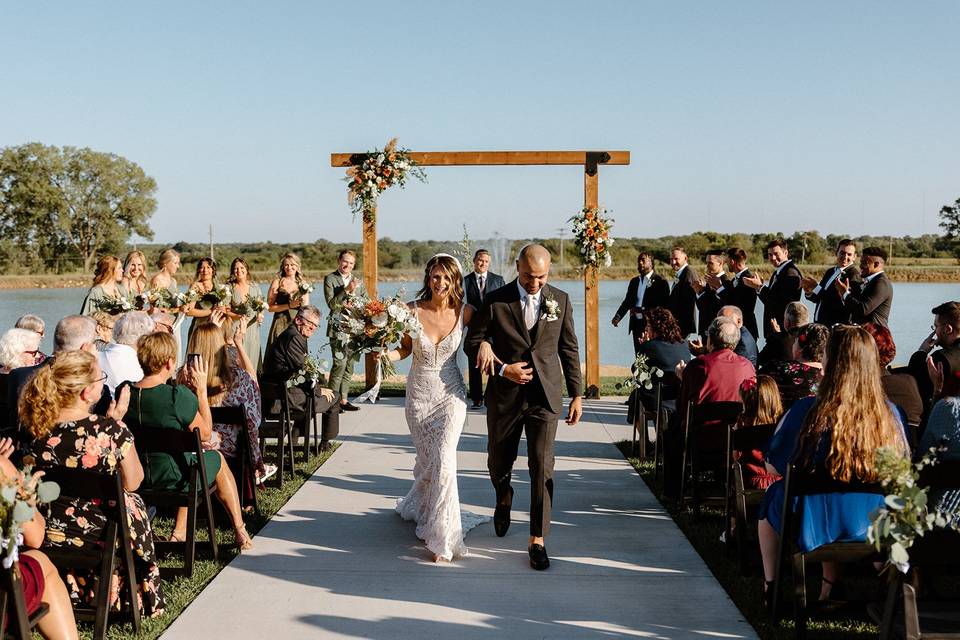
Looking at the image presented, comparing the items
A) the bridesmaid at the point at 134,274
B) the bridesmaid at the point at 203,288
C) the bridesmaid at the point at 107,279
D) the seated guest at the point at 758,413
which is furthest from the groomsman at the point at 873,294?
the bridesmaid at the point at 107,279

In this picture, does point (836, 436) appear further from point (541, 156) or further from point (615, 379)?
point (615, 379)

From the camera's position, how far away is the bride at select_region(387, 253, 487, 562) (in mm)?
5668

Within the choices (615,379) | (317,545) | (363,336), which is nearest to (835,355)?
(363,336)

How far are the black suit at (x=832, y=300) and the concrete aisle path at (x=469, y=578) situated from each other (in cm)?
373

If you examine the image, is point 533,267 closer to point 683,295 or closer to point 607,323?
point 683,295

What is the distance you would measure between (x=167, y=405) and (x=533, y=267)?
2.24 m

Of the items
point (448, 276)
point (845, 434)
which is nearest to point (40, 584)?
point (448, 276)

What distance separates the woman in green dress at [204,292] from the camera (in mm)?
9164

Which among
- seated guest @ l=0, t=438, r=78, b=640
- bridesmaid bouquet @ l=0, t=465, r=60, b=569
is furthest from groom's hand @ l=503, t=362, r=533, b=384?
bridesmaid bouquet @ l=0, t=465, r=60, b=569

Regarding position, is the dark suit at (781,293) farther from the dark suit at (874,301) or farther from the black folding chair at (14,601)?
the black folding chair at (14,601)

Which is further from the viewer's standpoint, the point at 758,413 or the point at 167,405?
the point at 758,413

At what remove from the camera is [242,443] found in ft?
19.9

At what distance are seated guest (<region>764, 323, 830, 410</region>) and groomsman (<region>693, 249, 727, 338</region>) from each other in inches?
200

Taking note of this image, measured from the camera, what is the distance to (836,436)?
4000 millimetres
